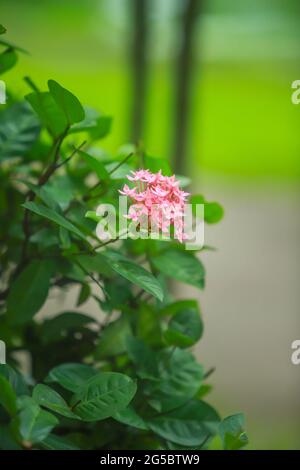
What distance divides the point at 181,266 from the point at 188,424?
0.19 metres

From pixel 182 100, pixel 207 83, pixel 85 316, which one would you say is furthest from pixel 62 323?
pixel 207 83

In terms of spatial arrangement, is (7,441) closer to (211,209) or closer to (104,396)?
(104,396)

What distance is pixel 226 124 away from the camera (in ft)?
23.7

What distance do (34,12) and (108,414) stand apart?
776cm

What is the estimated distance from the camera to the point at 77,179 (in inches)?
36.9

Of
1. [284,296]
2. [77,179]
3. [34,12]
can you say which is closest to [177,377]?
[77,179]

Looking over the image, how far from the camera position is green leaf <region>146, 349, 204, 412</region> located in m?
0.79

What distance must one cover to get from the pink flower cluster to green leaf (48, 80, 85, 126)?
0.09 m

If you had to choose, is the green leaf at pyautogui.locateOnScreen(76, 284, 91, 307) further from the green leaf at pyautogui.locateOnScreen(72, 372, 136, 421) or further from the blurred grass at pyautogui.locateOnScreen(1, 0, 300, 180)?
the blurred grass at pyautogui.locateOnScreen(1, 0, 300, 180)

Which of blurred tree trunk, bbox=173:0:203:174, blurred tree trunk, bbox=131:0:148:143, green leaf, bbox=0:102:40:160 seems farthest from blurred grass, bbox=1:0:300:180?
green leaf, bbox=0:102:40:160

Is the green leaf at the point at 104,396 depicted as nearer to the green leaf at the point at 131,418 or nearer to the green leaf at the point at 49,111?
the green leaf at the point at 131,418

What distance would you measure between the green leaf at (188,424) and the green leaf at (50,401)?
0.15 m

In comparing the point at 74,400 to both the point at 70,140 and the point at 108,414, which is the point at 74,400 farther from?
the point at 70,140

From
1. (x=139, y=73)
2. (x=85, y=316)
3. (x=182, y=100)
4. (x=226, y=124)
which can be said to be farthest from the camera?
(x=226, y=124)
